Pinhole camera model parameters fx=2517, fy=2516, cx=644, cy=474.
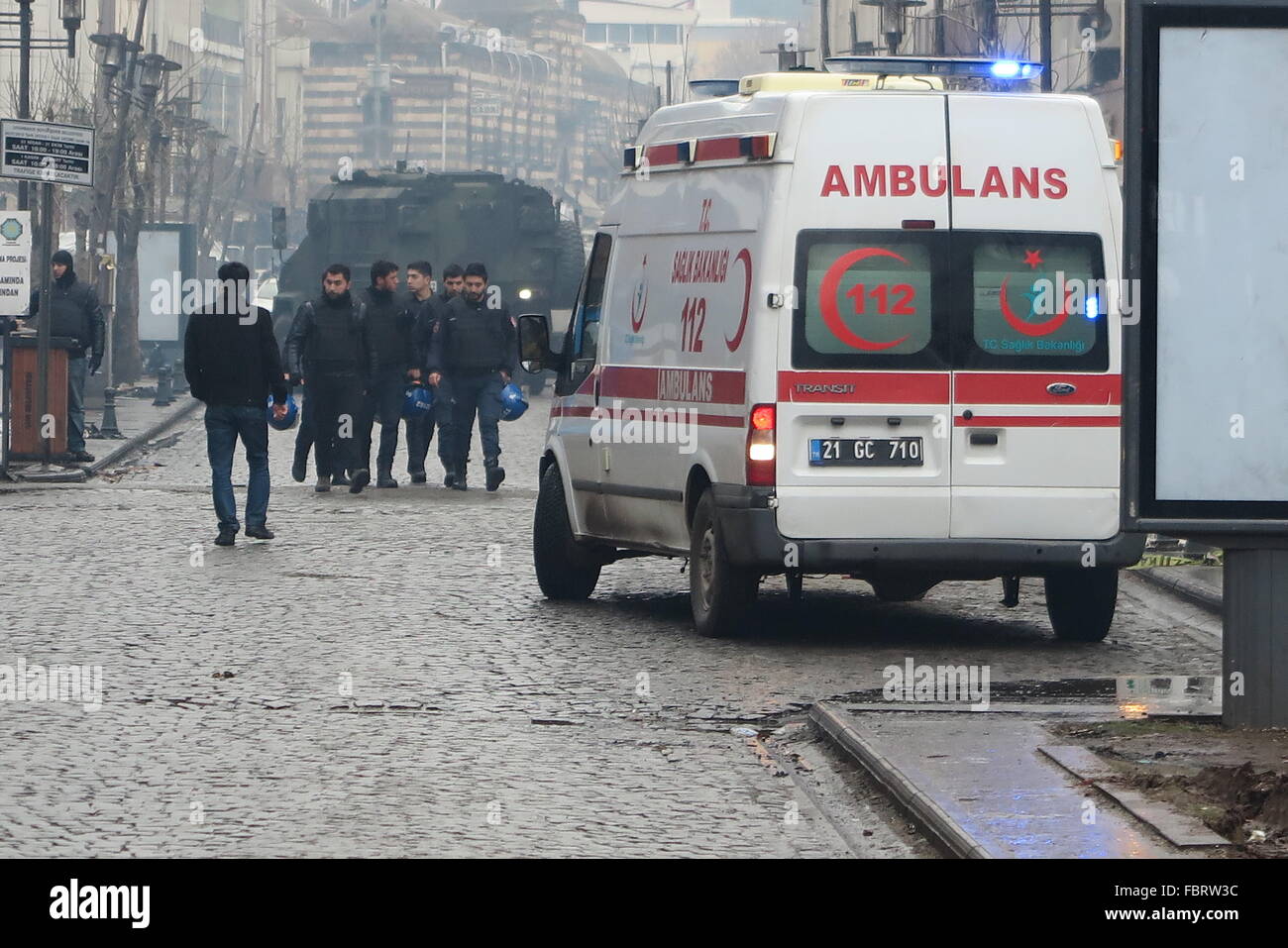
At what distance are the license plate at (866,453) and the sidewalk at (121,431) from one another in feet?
37.5

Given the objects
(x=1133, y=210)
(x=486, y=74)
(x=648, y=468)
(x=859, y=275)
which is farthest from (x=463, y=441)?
(x=486, y=74)

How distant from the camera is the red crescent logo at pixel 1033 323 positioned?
11047 millimetres

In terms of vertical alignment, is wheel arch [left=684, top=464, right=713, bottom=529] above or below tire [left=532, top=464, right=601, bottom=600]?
above

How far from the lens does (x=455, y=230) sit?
40.6m

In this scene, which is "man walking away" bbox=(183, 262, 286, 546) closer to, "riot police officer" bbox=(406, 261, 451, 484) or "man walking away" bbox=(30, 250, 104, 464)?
"riot police officer" bbox=(406, 261, 451, 484)

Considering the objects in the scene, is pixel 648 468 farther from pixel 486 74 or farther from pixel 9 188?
pixel 486 74

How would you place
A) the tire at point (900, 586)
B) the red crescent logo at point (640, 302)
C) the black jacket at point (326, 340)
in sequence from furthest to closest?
the black jacket at point (326, 340)
the red crescent logo at point (640, 302)
the tire at point (900, 586)

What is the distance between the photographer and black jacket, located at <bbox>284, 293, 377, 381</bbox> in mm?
19594

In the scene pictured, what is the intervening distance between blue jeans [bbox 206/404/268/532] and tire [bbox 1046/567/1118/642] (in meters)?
6.00

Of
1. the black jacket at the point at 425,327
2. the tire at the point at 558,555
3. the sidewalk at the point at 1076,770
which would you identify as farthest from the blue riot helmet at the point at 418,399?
the sidewalk at the point at 1076,770

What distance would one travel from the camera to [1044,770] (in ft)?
25.1

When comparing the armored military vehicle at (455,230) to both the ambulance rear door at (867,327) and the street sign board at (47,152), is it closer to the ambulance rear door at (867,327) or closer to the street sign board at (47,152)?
the street sign board at (47,152)

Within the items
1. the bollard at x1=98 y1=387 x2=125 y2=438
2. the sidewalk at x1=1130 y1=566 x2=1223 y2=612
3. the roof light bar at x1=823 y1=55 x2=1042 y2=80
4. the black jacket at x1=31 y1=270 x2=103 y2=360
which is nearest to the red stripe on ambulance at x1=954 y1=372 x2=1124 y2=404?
the roof light bar at x1=823 y1=55 x2=1042 y2=80
